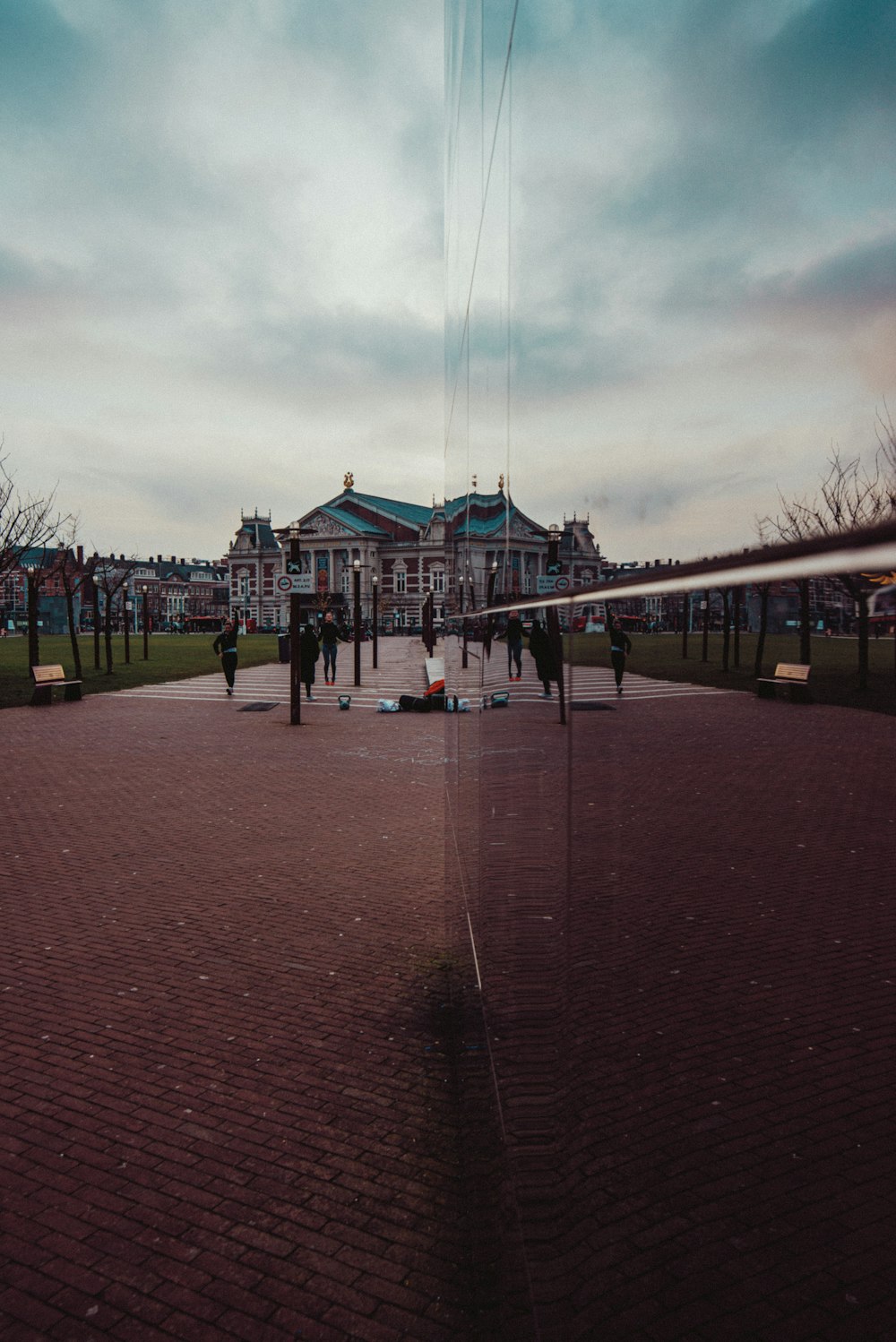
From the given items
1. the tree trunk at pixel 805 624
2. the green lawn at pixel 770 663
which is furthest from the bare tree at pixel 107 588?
the tree trunk at pixel 805 624

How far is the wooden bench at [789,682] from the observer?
0.97 metres

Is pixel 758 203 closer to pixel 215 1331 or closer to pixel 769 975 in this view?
pixel 769 975

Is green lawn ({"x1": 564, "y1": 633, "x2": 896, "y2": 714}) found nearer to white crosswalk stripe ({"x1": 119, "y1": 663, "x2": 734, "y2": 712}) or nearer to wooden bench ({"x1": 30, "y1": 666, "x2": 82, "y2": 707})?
white crosswalk stripe ({"x1": 119, "y1": 663, "x2": 734, "y2": 712})

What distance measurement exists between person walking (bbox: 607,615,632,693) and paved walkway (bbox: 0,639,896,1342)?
57 millimetres

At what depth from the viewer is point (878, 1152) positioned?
0.85 m

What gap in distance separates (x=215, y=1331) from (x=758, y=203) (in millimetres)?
2762

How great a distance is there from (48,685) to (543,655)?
18.3 metres

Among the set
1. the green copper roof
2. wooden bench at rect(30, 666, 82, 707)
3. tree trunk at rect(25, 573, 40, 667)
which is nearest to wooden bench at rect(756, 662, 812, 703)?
wooden bench at rect(30, 666, 82, 707)

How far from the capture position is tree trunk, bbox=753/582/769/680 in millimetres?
956

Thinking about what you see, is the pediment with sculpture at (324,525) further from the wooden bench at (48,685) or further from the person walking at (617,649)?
the person walking at (617,649)

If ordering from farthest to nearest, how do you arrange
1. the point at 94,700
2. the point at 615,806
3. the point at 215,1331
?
the point at 94,700
the point at 215,1331
the point at 615,806

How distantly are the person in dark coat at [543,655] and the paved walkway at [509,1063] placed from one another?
82 mm

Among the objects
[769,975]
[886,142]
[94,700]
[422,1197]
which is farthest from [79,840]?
[94,700]

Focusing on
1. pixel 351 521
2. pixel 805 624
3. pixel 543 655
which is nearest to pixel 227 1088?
pixel 543 655
